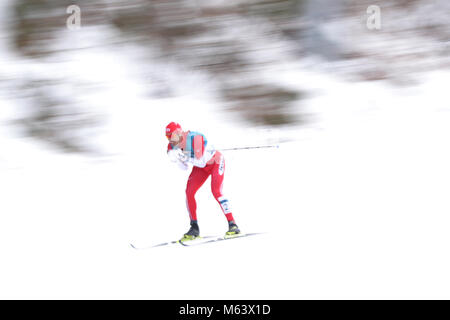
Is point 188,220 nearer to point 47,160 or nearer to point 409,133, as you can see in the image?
point 47,160

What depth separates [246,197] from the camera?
489cm

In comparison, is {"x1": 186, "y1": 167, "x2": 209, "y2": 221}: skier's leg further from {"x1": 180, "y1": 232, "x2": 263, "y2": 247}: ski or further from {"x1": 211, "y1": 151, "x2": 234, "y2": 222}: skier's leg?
{"x1": 180, "y1": 232, "x2": 263, "y2": 247}: ski

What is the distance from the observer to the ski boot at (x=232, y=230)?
4.14m

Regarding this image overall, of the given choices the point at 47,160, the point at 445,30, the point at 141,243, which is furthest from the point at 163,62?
the point at 445,30

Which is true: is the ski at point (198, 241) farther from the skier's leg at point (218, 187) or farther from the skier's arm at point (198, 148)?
the skier's arm at point (198, 148)

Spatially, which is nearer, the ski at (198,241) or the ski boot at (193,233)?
the ski at (198,241)

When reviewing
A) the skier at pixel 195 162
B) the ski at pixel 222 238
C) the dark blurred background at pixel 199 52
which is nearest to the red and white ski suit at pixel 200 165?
the skier at pixel 195 162

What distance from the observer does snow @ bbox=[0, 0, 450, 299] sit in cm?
360

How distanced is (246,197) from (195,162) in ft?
2.97

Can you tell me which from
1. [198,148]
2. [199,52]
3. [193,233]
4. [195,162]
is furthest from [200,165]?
[199,52]

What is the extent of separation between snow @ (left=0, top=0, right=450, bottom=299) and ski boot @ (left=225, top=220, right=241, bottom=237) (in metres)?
0.12

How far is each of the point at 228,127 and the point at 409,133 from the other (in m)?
1.77

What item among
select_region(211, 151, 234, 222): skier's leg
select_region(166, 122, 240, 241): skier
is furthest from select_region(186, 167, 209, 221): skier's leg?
select_region(211, 151, 234, 222): skier's leg

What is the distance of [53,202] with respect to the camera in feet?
15.5
